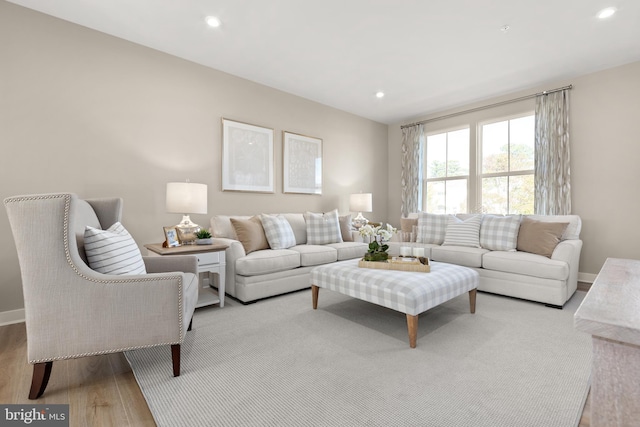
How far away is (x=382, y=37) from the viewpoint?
3.03 metres

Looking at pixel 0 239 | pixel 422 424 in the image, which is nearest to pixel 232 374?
pixel 422 424

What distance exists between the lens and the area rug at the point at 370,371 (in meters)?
1.38

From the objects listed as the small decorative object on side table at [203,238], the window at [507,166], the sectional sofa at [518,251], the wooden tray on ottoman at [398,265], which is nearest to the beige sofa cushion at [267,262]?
the small decorative object on side table at [203,238]

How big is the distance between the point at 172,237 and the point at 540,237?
12.6 ft

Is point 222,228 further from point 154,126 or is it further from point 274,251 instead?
point 154,126

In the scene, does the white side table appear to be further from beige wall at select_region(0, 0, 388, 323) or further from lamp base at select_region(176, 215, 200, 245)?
beige wall at select_region(0, 0, 388, 323)

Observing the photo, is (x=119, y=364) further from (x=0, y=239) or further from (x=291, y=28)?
(x=291, y=28)

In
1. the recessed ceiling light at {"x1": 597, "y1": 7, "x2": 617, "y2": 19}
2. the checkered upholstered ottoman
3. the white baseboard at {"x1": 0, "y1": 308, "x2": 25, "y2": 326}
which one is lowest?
the white baseboard at {"x1": 0, "y1": 308, "x2": 25, "y2": 326}

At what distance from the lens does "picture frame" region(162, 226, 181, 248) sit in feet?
9.11

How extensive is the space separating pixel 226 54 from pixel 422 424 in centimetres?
375

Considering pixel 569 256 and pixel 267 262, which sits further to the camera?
pixel 267 262

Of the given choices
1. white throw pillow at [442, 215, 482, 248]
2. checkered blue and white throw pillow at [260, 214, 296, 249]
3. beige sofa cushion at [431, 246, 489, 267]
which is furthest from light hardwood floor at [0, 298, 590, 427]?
white throw pillow at [442, 215, 482, 248]

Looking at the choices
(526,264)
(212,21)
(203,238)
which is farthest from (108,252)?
(526,264)

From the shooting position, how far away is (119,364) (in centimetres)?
184
